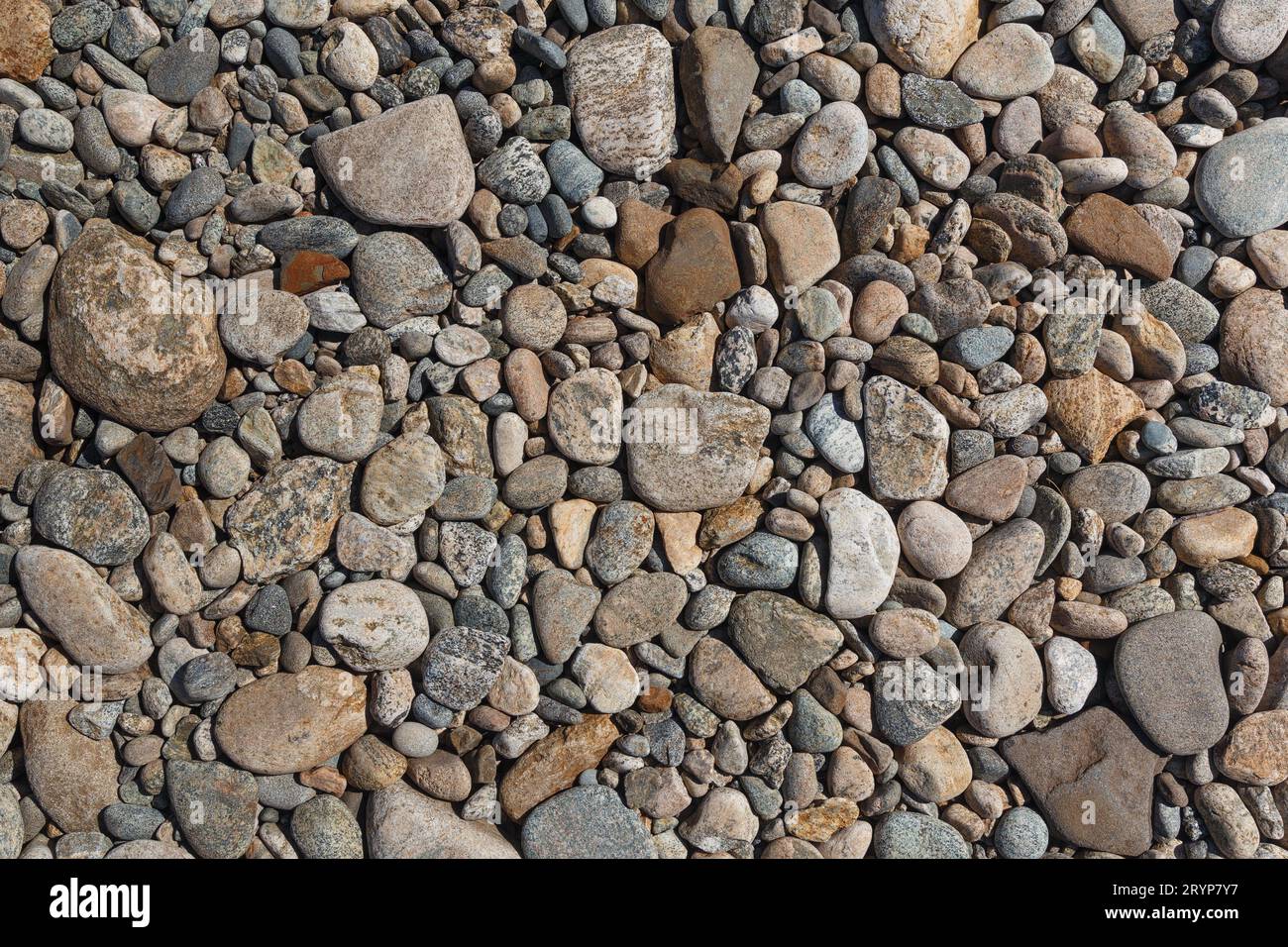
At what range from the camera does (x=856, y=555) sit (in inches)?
116

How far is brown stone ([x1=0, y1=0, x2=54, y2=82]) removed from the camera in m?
2.93

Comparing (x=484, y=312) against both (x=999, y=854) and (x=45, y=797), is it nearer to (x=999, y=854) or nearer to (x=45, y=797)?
(x=45, y=797)

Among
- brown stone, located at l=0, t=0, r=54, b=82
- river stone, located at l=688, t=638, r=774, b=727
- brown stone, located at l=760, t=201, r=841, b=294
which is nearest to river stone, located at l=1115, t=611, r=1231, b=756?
river stone, located at l=688, t=638, r=774, b=727

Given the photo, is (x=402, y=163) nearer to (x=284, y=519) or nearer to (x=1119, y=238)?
(x=284, y=519)

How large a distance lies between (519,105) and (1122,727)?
311 cm

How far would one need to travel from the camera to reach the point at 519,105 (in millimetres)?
3074

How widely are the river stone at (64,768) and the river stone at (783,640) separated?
2179 mm

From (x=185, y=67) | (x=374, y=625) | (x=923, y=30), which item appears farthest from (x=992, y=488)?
(x=185, y=67)

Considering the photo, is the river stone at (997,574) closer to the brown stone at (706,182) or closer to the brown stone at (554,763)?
the brown stone at (554,763)

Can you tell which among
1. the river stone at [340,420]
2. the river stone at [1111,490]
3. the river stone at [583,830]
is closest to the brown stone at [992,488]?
the river stone at [1111,490]

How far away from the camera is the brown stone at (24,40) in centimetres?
293

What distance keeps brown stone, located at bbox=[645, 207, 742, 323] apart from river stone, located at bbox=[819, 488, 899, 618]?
0.84 m

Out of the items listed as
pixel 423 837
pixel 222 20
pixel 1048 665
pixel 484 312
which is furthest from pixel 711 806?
pixel 222 20

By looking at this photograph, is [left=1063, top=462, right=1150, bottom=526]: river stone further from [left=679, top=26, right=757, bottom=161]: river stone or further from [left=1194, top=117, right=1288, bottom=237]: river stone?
[left=679, top=26, right=757, bottom=161]: river stone
